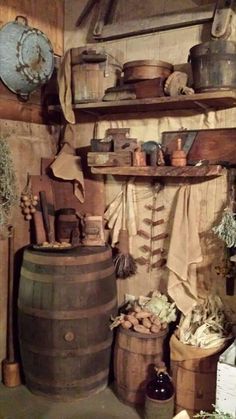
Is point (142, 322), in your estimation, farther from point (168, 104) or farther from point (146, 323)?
point (168, 104)

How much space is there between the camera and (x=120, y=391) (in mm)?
2547

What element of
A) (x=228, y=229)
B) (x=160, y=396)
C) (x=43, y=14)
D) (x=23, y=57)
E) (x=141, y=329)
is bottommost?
(x=160, y=396)

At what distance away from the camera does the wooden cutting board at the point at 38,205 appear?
2818 millimetres

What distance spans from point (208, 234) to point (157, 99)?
82 cm

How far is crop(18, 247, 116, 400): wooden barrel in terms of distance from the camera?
95.7 inches

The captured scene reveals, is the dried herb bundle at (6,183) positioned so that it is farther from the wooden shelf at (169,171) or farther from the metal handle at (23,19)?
the metal handle at (23,19)

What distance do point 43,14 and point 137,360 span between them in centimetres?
224

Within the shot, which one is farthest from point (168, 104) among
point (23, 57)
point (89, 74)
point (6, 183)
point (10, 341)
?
point (10, 341)

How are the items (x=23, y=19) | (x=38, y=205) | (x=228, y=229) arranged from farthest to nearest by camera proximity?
(x=38, y=205), (x=23, y=19), (x=228, y=229)

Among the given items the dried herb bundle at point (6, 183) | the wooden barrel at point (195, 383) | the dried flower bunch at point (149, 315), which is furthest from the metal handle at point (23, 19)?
the wooden barrel at point (195, 383)

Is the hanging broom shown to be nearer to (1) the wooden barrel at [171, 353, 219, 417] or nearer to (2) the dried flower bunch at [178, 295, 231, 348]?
(2) the dried flower bunch at [178, 295, 231, 348]

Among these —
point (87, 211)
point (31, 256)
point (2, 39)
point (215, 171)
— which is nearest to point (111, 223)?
point (87, 211)

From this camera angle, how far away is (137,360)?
2469mm

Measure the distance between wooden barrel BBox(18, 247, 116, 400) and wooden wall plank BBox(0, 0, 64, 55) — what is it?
1.43m
